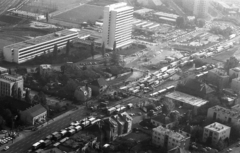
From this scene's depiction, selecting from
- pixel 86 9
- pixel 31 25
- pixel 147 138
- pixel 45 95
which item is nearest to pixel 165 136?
pixel 147 138

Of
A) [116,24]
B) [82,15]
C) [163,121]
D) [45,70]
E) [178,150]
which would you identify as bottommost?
[82,15]

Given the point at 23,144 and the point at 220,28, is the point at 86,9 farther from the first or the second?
the point at 23,144

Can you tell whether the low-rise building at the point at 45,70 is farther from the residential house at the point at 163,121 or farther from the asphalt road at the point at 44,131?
the residential house at the point at 163,121

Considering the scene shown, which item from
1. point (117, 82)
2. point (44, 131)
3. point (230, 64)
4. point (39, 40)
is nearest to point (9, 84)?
point (44, 131)

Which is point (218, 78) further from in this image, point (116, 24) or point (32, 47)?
point (32, 47)

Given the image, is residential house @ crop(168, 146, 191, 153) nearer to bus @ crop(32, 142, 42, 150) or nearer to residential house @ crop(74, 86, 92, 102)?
bus @ crop(32, 142, 42, 150)

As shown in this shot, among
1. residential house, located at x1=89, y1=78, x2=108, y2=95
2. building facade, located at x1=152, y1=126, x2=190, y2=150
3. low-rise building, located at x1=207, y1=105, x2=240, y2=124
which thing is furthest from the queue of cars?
low-rise building, located at x1=207, y1=105, x2=240, y2=124

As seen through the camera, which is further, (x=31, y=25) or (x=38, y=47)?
(x=31, y=25)
